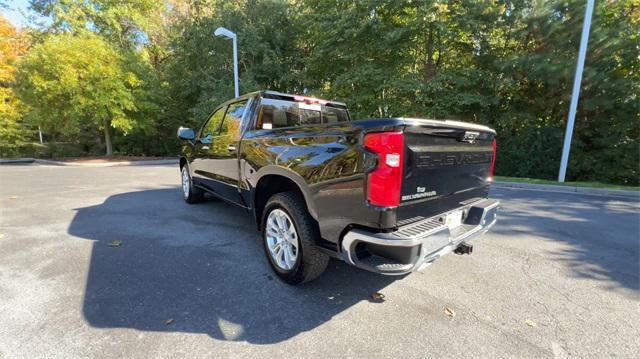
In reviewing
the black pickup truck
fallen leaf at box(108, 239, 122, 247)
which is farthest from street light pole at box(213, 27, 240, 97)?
fallen leaf at box(108, 239, 122, 247)

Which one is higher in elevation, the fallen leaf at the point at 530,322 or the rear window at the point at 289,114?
the rear window at the point at 289,114

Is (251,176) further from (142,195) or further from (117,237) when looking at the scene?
(142,195)

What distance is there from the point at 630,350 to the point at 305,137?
2.90 m

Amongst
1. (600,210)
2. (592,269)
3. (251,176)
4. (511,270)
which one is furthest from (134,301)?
(600,210)

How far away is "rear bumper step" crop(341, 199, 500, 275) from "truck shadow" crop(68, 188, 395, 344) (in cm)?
65

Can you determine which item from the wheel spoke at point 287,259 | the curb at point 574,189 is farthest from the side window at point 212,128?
the curb at point 574,189

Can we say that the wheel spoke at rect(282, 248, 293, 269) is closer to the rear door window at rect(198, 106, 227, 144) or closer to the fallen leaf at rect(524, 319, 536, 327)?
the fallen leaf at rect(524, 319, 536, 327)

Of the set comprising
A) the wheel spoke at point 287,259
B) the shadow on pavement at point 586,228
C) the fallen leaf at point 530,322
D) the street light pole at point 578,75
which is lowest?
the fallen leaf at point 530,322

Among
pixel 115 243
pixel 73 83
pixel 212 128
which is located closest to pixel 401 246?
pixel 115 243

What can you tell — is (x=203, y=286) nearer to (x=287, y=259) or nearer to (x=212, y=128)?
(x=287, y=259)

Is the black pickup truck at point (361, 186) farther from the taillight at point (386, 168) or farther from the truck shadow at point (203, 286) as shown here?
the truck shadow at point (203, 286)

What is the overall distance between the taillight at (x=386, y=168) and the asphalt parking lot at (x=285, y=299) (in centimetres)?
106

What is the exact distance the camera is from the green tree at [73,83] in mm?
14922

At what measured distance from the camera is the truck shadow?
2.30 meters
